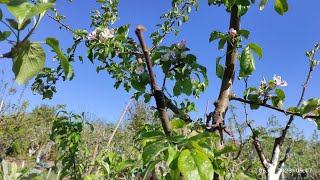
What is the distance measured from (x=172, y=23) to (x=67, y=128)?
1.31 metres

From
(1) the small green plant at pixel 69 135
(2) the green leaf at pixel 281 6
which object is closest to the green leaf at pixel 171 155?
(2) the green leaf at pixel 281 6

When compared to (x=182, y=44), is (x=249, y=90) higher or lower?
lower

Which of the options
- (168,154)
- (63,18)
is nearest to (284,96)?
(168,154)

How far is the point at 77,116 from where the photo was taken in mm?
2861

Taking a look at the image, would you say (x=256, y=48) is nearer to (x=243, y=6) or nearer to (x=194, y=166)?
(x=243, y=6)

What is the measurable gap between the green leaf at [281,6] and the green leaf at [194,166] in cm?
87

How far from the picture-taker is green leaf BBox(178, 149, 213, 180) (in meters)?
0.72

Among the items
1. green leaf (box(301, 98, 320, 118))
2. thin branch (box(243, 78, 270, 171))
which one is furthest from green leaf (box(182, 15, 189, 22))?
green leaf (box(301, 98, 320, 118))

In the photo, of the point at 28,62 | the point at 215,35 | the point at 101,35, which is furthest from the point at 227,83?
the point at 28,62

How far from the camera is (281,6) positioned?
1.39 m

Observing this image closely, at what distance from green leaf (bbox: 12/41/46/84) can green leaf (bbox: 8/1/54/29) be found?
8cm

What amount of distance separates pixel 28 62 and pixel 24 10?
10 cm

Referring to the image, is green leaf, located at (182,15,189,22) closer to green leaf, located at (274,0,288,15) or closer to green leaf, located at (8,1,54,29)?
green leaf, located at (274,0,288,15)

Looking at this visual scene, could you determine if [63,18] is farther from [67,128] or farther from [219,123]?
[219,123]
